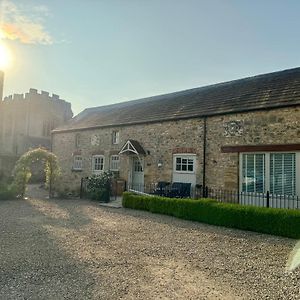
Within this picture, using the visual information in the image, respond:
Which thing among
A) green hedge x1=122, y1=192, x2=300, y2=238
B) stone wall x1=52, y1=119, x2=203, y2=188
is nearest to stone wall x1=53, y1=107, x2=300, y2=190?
stone wall x1=52, y1=119, x2=203, y2=188

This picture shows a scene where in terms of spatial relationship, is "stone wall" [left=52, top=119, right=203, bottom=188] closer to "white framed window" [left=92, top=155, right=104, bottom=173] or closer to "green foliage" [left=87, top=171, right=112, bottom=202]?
"white framed window" [left=92, top=155, right=104, bottom=173]

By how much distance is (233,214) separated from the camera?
9.98 metres

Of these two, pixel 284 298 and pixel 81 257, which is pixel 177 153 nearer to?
pixel 81 257

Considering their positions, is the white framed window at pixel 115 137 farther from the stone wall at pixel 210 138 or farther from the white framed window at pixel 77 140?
the white framed window at pixel 77 140

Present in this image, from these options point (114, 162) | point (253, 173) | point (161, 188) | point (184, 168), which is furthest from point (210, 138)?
point (114, 162)

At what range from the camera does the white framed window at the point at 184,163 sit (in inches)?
615

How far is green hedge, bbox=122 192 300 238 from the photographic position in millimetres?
8867

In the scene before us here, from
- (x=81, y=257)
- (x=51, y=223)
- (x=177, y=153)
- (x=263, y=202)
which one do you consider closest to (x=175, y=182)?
(x=177, y=153)

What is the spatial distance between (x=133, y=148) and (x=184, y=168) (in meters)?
3.40

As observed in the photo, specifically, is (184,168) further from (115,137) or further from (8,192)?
(8,192)

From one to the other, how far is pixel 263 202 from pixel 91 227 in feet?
24.6

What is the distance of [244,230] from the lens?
9.66 meters

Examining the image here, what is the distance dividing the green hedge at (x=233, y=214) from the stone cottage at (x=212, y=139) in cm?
341

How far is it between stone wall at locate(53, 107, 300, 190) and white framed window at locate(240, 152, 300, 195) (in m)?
0.43
